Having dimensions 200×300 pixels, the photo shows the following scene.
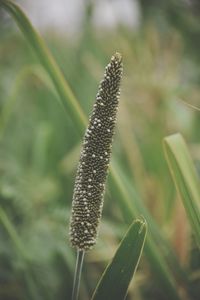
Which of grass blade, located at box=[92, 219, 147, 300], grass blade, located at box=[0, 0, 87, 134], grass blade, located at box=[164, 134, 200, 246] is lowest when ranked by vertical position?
grass blade, located at box=[92, 219, 147, 300]

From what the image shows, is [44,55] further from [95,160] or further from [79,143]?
[79,143]

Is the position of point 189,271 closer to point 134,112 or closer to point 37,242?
point 37,242

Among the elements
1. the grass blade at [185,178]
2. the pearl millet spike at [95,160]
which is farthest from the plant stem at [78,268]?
the grass blade at [185,178]

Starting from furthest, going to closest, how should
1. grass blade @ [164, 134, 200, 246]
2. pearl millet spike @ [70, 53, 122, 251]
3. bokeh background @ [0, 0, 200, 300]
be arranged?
bokeh background @ [0, 0, 200, 300] → grass blade @ [164, 134, 200, 246] → pearl millet spike @ [70, 53, 122, 251]

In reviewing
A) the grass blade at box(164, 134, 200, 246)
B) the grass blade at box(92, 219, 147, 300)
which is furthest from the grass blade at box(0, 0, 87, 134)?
the grass blade at box(92, 219, 147, 300)

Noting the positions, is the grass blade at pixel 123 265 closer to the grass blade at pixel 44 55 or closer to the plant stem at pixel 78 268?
the plant stem at pixel 78 268

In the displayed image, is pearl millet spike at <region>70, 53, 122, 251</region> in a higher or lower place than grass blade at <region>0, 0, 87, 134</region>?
lower

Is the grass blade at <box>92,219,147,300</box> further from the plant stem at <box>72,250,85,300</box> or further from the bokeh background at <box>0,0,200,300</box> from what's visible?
the bokeh background at <box>0,0,200,300</box>

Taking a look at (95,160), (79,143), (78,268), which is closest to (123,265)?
(78,268)
